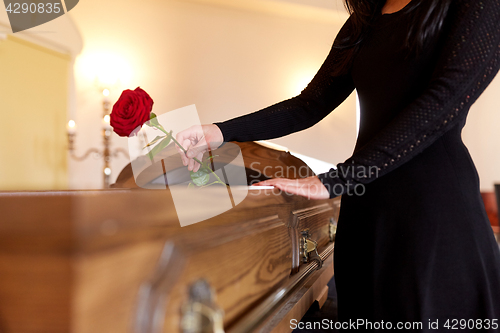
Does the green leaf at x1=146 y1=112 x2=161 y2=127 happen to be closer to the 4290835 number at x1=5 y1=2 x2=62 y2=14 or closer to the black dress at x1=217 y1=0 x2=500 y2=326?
the black dress at x1=217 y1=0 x2=500 y2=326

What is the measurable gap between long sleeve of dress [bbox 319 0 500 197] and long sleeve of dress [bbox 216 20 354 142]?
1.05 ft

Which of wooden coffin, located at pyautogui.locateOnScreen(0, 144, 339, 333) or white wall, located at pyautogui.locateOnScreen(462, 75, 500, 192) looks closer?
wooden coffin, located at pyautogui.locateOnScreen(0, 144, 339, 333)

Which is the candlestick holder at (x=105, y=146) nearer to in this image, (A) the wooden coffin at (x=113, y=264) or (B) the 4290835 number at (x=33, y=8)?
(B) the 4290835 number at (x=33, y=8)

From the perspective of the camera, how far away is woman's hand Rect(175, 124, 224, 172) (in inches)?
31.7

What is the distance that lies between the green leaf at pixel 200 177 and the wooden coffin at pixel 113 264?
7.4 inches

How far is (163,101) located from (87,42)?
0.97 meters

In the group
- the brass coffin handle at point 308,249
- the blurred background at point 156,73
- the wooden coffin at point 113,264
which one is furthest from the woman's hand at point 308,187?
the blurred background at point 156,73

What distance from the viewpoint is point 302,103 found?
1006 millimetres

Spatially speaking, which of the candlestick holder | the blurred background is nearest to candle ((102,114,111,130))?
the candlestick holder

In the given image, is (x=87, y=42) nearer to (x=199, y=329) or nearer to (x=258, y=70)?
(x=258, y=70)

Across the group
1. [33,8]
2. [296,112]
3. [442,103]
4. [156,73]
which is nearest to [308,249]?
[296,112]

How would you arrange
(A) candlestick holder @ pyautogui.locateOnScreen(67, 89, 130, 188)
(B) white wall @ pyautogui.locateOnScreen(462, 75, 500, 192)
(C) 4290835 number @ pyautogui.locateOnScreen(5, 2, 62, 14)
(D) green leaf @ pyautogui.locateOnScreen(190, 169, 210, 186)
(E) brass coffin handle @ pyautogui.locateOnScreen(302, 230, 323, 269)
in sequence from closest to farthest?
(D) green leaf @ pyautogui.locateOnScreen(190, 169, 210, 186), (E) brass coffin handle @ pyautogui.locateOnScreen(302, 230, 323, 269), (A) candlestick holder @ pyautogui.locateOnScreen(67, 89, 130, 188), (C) 4290835 number @ pyautogui.locateOnScreen(5, 2, 62, 14), (B) white wall @ pyautogui.locateOnScreen(462, 75, 500, 192)

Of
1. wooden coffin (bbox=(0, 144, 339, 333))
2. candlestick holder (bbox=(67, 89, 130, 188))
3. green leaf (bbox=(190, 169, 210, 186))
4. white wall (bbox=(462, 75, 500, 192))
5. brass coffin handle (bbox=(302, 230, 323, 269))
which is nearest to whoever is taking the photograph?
wooden coffin (bbox=(0, 144, 339, 333))

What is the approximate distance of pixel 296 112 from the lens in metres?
0.99
